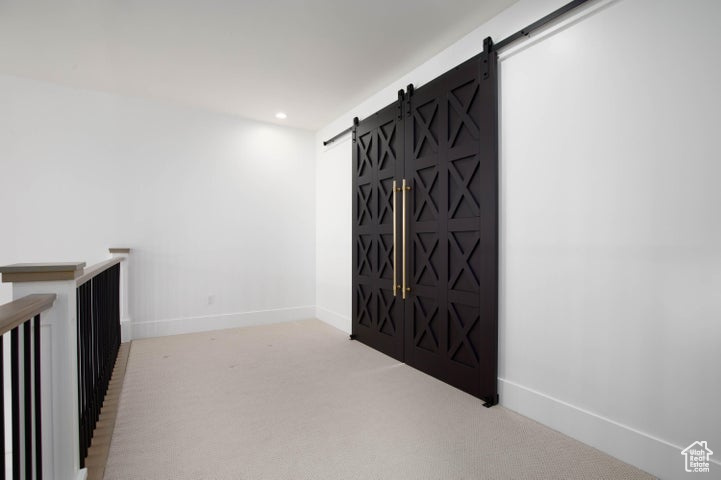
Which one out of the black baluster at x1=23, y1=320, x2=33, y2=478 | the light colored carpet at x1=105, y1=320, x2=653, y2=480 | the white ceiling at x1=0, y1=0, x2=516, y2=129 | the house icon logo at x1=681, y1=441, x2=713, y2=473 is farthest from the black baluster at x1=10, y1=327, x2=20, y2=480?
the house icon logo at x1=681, y1=441, x2=713, y2=473

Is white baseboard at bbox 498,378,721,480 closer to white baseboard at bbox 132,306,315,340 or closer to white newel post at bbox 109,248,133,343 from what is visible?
white baseboard at bbox 132,306,315,340

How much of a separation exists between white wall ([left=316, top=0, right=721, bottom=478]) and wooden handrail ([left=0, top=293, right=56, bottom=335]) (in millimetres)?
2504

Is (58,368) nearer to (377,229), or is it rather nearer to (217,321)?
(377,229)

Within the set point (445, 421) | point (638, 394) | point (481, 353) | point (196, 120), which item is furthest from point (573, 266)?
point (196, 120)

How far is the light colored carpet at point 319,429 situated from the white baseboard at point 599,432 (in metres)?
0.06

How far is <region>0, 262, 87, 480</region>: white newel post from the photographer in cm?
143

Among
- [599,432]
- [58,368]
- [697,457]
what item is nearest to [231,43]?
[58,368]

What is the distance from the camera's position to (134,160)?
438cm

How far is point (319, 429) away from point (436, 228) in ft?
5.78

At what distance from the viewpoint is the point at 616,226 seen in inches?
80.7

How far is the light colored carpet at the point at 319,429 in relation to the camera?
1905mm

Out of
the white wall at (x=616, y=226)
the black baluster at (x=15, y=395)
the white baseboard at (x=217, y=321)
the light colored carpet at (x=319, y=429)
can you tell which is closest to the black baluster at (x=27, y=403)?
the black baluster at (x=15, y=395)

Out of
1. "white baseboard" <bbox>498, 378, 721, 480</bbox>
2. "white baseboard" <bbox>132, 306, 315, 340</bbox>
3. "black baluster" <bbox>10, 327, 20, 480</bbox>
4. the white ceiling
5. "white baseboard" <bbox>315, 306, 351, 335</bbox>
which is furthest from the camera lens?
"white baseboard" <bbox>315, 306, 351, 335</bbox>

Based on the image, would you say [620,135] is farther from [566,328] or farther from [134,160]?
[134,160]
